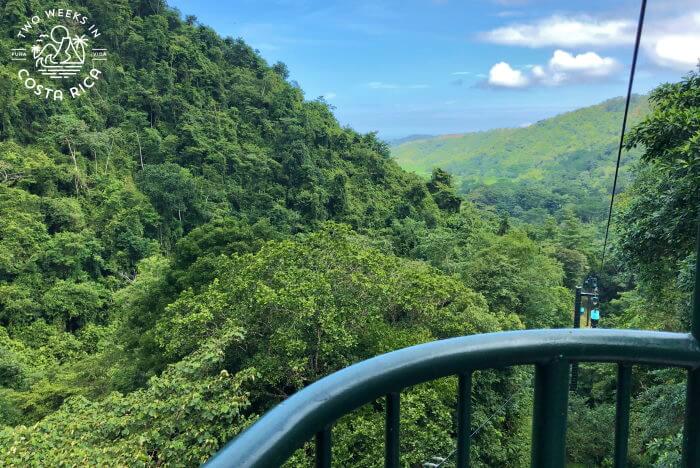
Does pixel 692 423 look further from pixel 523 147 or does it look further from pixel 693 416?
pixel 523 147

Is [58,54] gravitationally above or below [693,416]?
above

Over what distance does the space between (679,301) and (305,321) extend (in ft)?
14.3

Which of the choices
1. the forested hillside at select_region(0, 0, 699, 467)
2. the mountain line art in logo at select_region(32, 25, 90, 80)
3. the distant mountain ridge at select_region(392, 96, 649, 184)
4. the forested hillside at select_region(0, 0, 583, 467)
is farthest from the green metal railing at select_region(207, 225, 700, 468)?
the distant mountain ridge at select_region(392, 96, 649, 184)

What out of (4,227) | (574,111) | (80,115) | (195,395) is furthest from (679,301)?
(574,111)

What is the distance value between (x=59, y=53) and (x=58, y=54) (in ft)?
0.51

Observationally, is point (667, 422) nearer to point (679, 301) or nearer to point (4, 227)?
point (679, 301)

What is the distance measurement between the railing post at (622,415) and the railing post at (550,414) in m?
0.08

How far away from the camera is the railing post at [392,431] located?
53cm

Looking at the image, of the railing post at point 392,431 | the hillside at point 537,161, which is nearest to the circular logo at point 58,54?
the railing post at point 392,431

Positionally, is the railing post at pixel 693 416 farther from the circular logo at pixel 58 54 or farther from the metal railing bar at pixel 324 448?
the circular logo at pixel 58 54

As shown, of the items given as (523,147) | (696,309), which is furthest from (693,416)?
(523,147)

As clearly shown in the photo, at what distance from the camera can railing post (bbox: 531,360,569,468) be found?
585 millimetres

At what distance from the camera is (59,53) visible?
2492cm

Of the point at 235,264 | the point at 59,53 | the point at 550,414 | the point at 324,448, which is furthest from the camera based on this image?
the point at 59,53
